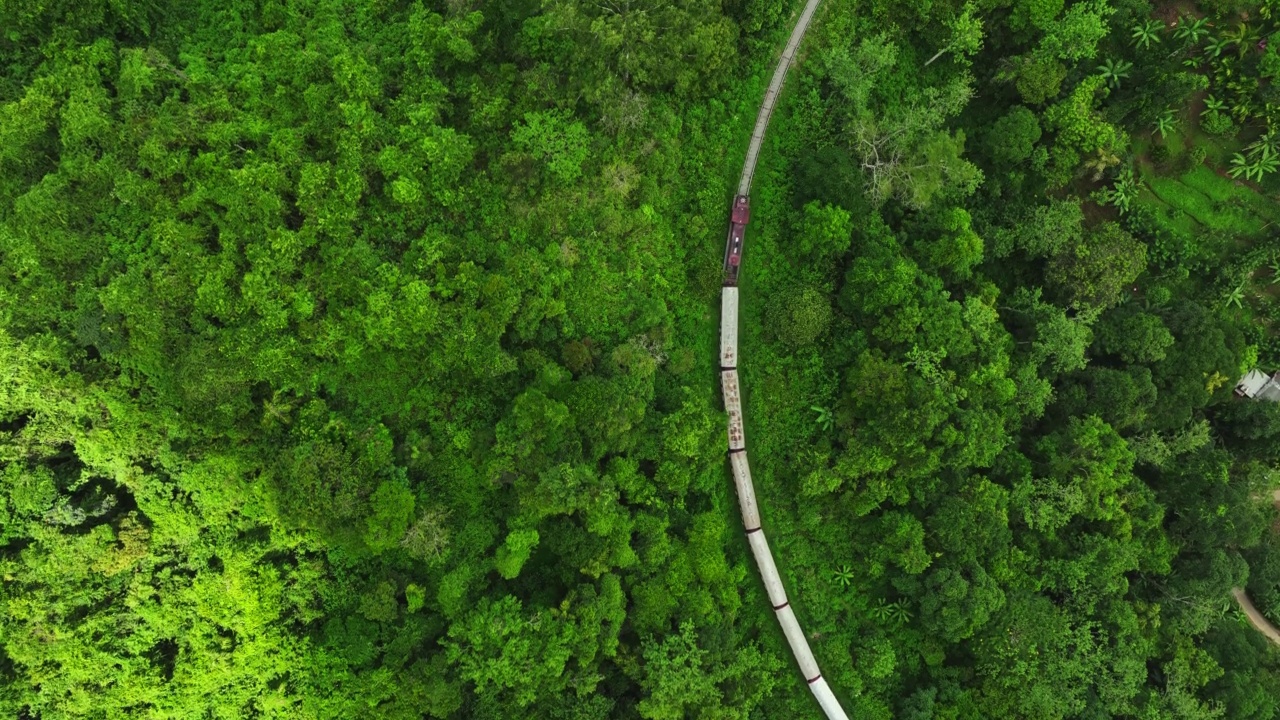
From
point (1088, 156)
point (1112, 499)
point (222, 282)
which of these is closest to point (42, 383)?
point (222, 282)

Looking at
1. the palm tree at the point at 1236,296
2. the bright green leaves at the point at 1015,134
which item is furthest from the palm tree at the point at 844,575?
the palm tree at the point at 1236,296

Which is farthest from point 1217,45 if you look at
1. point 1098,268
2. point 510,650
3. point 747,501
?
point 510,650

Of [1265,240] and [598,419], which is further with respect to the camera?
[1265,240]

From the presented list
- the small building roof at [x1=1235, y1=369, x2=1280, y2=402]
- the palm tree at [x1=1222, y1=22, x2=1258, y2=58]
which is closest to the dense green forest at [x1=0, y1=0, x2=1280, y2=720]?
the palm tree at [x1=1222, y1=22, x2=1258, y2=58]

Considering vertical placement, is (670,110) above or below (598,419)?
above

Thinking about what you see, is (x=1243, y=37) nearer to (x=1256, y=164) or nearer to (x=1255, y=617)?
(x=1256, y=164)

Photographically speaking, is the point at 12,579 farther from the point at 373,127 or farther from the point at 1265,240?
the point at 1265,240
